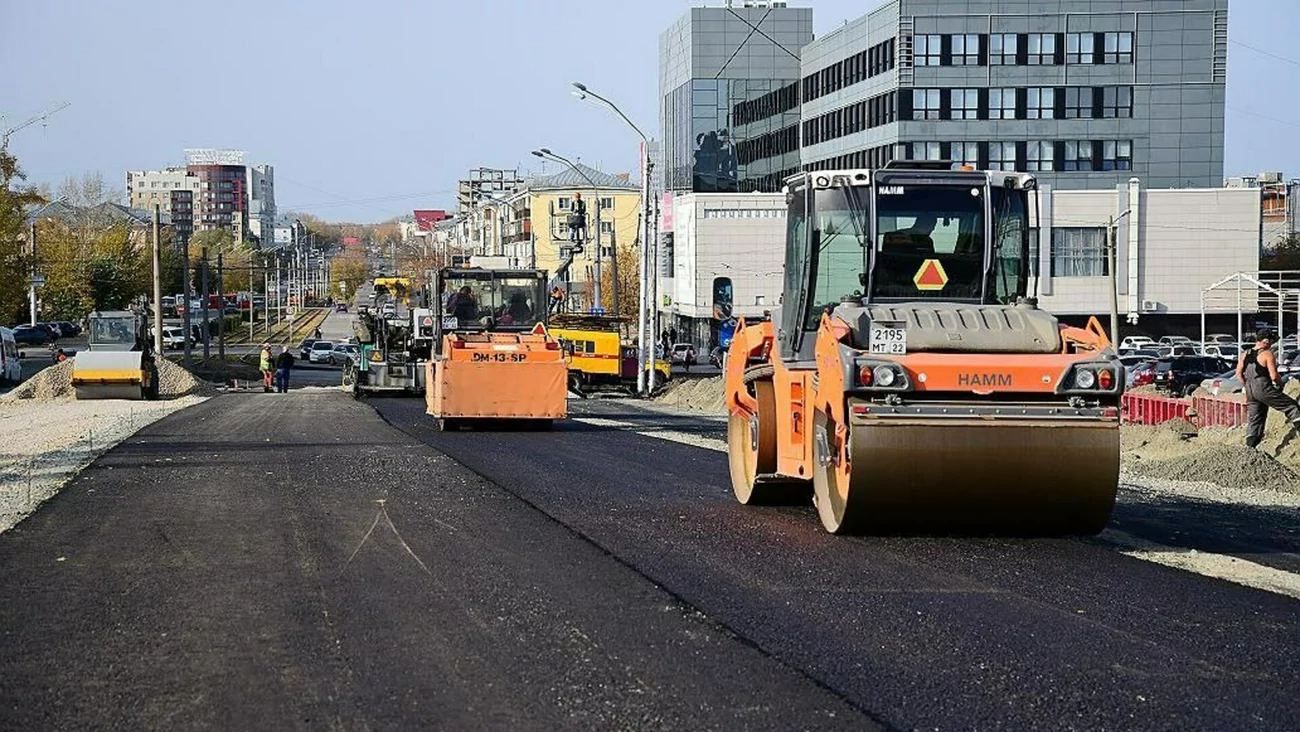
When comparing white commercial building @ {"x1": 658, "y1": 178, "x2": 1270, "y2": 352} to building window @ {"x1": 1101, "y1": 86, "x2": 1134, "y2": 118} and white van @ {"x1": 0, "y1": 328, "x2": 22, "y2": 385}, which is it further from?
white van @ {"x1": 0, "y1": 328, "x2": 22, "y2": 385}

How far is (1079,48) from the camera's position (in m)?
75.9

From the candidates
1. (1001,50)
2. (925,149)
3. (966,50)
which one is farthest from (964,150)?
(1001,50)

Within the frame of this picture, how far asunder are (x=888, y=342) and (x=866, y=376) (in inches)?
15.8

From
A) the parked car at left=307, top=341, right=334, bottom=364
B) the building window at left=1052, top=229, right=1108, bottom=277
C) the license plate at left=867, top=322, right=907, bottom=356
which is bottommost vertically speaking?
the parked car at left=307, top=341, right=334, bottom=364

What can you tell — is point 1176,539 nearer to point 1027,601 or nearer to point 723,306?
point 1027,601

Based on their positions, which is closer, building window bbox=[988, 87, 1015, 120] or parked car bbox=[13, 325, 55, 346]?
building window bbox=[988, 87, 1015, 120]

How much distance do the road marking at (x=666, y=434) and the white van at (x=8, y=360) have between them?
3475 centimetres

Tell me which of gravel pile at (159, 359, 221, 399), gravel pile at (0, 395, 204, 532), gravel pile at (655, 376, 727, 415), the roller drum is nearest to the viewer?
the roller drum

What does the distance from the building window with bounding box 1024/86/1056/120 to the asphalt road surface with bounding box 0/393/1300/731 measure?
65.0 m

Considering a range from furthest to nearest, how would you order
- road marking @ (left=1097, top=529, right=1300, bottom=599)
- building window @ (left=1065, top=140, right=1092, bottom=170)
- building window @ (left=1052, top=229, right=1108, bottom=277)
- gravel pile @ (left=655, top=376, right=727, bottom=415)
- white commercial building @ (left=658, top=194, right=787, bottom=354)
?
white commercial building @ (left=658, top=194, right=787, bottom=354)
building window @ (left=1065, top=140, right=1092, bottom=170)
building window @ (left=1052, top=229, right=1108, bottom=277)
gravel pile @ (left=655, top=376, right=727, bottom=415)
road marking @ (left=1097, top=529, right=1300, bottom=599)

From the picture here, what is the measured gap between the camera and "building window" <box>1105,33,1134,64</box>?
75.8 meters

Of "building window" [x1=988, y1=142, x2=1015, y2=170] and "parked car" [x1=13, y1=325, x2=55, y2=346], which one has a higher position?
"building window" [x1=988, y1=142, x2=1015, y2=170]

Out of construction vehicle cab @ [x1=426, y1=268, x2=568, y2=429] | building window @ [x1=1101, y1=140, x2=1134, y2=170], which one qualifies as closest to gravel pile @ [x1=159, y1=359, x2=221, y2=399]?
construction vehicle cab @ [x1=426, y1=268, x2=568, y2=429]

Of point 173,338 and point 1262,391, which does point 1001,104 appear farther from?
point 1262,391
